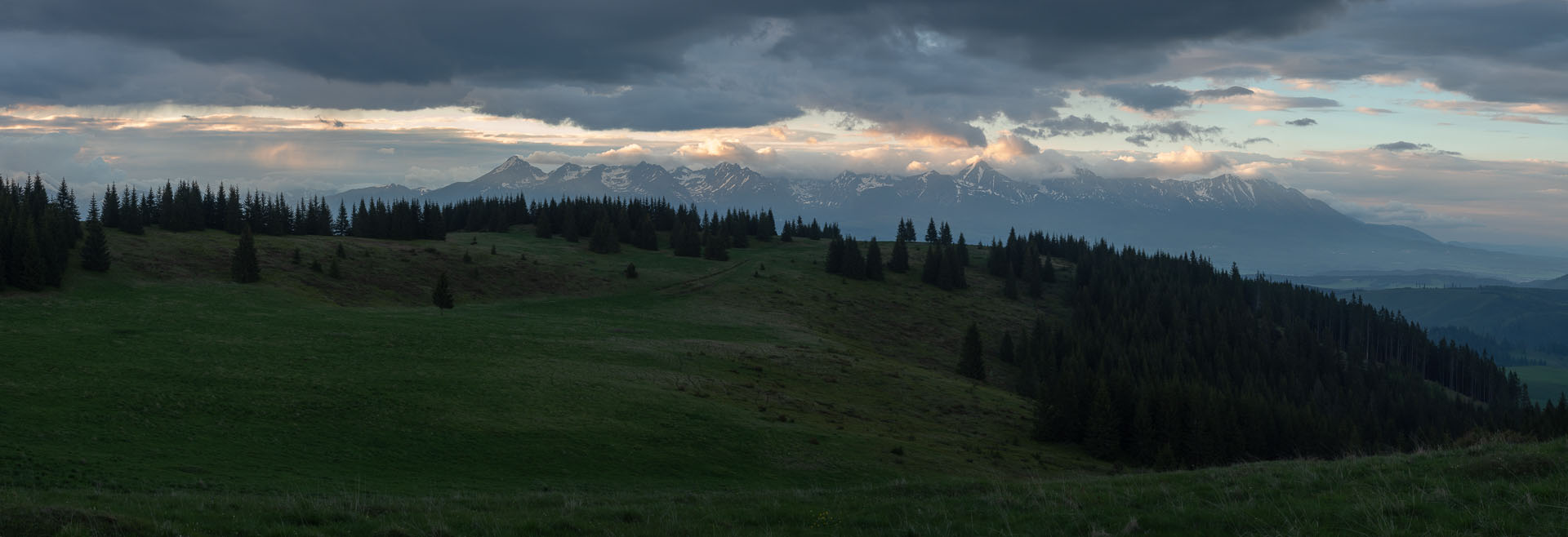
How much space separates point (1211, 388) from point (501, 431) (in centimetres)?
7554

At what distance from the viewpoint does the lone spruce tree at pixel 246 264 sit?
291ft

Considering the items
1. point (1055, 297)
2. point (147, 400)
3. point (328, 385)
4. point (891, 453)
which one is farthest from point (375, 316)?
point (1055, 297)

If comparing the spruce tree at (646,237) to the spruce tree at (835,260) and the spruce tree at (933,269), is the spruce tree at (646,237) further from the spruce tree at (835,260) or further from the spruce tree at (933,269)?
the spruce tree at (933,269)

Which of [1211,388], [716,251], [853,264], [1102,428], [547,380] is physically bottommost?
[1102,428]

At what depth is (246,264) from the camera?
89.3 meters

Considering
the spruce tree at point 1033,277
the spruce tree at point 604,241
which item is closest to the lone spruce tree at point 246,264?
the spruce tree at point 604,241

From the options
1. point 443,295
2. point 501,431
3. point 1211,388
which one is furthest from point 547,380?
point 1211,388

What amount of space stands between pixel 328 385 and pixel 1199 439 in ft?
223

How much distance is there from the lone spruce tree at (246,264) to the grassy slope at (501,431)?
7.41 ft

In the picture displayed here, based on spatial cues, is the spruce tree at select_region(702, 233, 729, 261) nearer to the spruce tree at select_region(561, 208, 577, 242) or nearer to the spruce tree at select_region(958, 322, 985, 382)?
the spruce tree at select_region(561, 208, 577, 242)

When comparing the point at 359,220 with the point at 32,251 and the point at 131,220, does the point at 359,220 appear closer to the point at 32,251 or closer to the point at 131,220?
the point at 131,220

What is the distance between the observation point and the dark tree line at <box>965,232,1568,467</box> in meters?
69.9

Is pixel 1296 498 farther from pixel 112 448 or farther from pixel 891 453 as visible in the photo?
pixel 112 448

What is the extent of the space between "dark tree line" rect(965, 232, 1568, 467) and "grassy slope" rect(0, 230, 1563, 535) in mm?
8827
